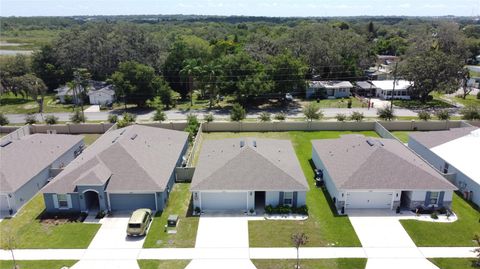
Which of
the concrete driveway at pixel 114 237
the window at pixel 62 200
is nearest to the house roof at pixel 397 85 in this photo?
the concrete driveway at pixel 114 237

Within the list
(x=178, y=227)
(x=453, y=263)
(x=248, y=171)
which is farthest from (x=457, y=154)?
(x=178, y=227)

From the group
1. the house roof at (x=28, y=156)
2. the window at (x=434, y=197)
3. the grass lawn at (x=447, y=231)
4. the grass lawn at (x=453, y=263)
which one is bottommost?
the grass lawn at (x=453, y=263)

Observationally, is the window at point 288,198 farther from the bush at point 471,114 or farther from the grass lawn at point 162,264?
the bush at point 471,114

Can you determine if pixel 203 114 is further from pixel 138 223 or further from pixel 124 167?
pixel 138 223

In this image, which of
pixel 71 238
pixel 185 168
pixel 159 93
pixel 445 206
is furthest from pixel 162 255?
pixel 159 93

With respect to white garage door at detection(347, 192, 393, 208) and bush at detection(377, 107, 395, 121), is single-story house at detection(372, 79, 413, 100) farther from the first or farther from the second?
white garage door at detection(347, 192, 393, 208)

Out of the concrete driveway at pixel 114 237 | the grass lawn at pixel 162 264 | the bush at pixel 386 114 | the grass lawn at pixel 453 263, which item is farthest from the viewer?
the bush at pixel 386 114

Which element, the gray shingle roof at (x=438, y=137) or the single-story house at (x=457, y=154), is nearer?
the single-story house at (x=457, y=154)

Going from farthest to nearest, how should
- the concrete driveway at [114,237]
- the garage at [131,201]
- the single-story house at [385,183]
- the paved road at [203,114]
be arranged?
the paved road at [203,114], the garage at [131,201], the single-story house at [385,183], the concrete driveway at [114,237]

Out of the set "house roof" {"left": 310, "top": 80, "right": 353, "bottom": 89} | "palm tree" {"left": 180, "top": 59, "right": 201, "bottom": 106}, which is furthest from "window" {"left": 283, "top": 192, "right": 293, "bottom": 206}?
Answer: "house roof" {"left": 310, "top": 80, "right": 353, "bottom": 89}
